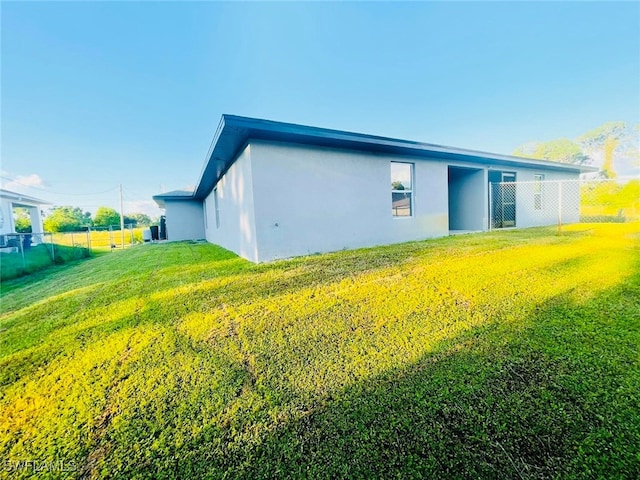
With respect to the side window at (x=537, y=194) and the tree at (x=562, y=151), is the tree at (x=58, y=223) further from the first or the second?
the tree at (x=562, y=151)

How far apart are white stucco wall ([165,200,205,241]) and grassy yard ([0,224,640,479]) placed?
1389 cm

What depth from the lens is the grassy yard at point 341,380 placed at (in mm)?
1305

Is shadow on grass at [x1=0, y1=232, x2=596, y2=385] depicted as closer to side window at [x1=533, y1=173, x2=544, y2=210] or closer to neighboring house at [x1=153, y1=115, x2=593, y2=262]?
neighboring house at [x1=153, y1=115, x2=593, y2=262]

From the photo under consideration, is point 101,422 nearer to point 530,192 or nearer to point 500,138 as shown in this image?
point 530,192

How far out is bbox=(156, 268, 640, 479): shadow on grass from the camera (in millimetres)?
1232

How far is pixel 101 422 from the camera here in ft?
5.28

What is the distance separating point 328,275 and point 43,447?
10.6ft

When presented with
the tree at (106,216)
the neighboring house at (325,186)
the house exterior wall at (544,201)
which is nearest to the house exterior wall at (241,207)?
the neighboring house at (325,186)

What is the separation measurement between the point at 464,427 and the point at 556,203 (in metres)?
14.7

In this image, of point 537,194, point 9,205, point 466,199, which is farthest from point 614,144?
point 9,205

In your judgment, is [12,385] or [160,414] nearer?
[160,414]

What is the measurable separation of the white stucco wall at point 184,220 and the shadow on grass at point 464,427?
1749 centimetres

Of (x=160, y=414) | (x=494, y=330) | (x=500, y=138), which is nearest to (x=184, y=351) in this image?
(x=160, y=414)

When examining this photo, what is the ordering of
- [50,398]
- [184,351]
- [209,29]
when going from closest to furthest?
[50,398], [184,351], [209,29]
